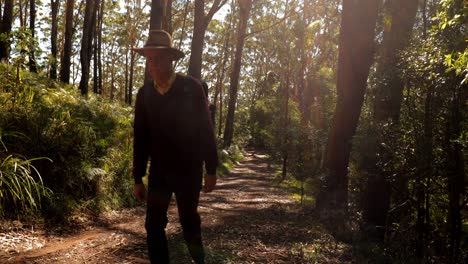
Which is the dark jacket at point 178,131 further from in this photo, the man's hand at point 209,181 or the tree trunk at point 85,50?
the tree trunk at point 85,50

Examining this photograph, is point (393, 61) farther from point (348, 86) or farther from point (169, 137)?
point (169, 137)

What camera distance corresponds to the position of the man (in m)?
3.57

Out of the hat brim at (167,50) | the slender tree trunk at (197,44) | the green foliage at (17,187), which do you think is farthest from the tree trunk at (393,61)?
the slender tree trunk at (197,44)

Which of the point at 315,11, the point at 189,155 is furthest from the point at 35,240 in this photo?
the point at 315,11

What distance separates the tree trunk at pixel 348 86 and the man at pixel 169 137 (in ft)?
16.8

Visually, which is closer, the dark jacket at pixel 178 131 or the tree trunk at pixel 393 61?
the dark jacket at pixel 178 131

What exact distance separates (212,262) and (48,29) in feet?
130

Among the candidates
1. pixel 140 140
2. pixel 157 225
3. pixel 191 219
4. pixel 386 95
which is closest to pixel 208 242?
pixel 191 219

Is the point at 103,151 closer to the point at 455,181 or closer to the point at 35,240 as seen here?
the point at 35,240

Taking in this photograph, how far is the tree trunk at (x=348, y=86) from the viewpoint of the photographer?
8141mm

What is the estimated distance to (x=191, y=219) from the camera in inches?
145

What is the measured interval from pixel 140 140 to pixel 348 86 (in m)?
5.56

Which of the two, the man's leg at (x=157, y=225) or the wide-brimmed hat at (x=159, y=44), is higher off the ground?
the wide-brimmed hat at (x=159, y=44)

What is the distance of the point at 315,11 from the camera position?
25828 mm
